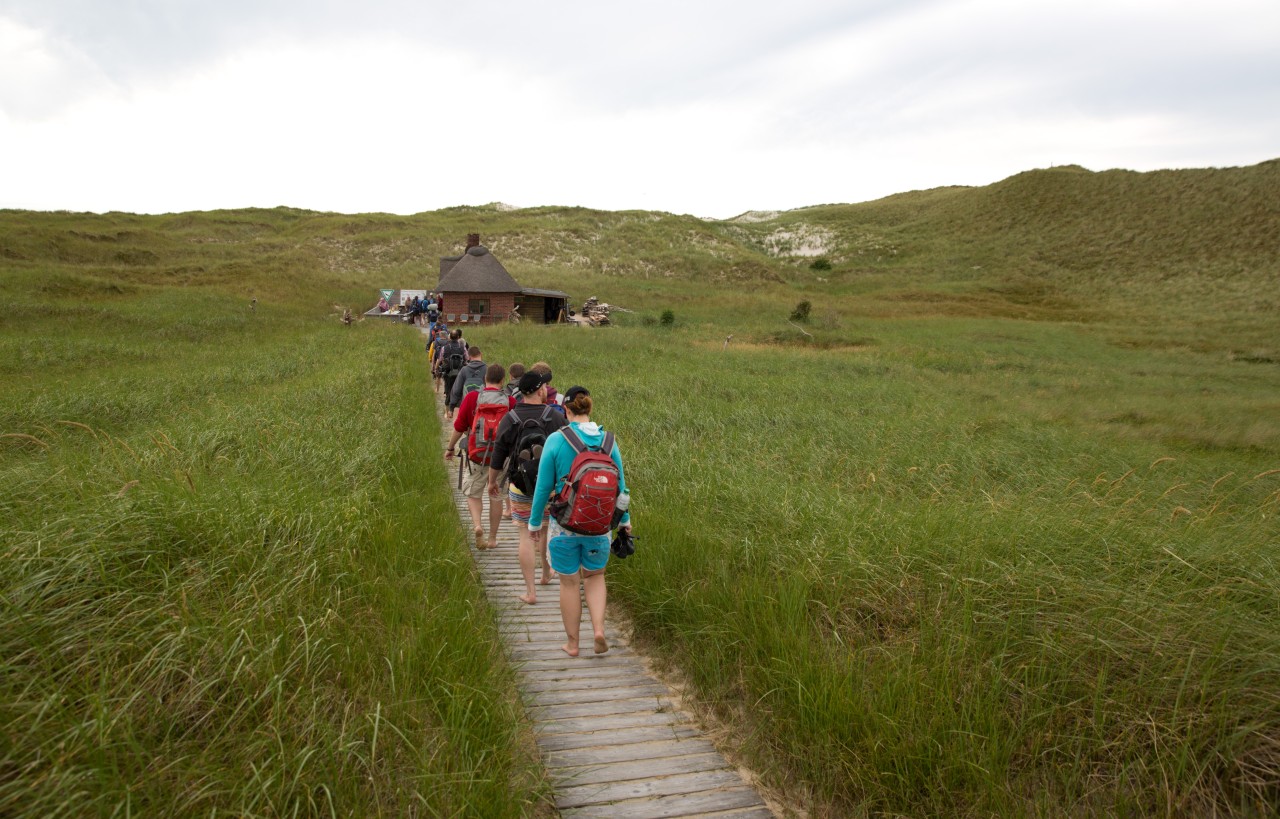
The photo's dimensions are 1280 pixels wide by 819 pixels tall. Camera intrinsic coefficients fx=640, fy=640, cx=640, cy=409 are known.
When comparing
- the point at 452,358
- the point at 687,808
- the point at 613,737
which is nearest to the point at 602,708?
the point at 613,737

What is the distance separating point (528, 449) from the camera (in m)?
5.48

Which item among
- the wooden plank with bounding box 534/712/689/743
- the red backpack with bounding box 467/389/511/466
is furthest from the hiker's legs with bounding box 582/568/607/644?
the red backpack with bounding box 467/389/511/466

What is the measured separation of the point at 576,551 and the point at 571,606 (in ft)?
1.36

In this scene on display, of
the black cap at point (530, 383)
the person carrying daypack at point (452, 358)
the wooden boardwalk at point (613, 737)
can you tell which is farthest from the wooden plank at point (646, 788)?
the person carrying daypack at point (452, 358)

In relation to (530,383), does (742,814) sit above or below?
below

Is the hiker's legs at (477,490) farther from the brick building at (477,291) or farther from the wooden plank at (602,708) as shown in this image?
the brick building at (477,291)

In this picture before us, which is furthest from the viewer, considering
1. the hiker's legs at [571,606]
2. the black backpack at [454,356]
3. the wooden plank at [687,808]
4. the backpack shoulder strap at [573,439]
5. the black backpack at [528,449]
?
the black backpack at [454,356]

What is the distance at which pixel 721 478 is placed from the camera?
25.1 feet

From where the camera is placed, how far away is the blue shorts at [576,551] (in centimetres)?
453

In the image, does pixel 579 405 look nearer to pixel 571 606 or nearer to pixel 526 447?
pixel 526 447

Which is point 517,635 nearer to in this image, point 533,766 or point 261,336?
point 533,766

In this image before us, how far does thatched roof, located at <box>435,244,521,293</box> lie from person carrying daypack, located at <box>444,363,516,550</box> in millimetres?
32753

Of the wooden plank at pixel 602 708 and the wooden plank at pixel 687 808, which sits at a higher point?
the wooden plank at pixel 687 808

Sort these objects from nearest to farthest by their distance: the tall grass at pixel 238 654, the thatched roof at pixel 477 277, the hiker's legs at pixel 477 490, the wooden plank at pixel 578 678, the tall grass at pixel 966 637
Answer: the tall grass at pixel 238 654, the tall grass at pixel 966 637, the wooden plank at pixel 578 678, the hiker's legs at pixel 477 490, the thatched roof at pixel 477 277
